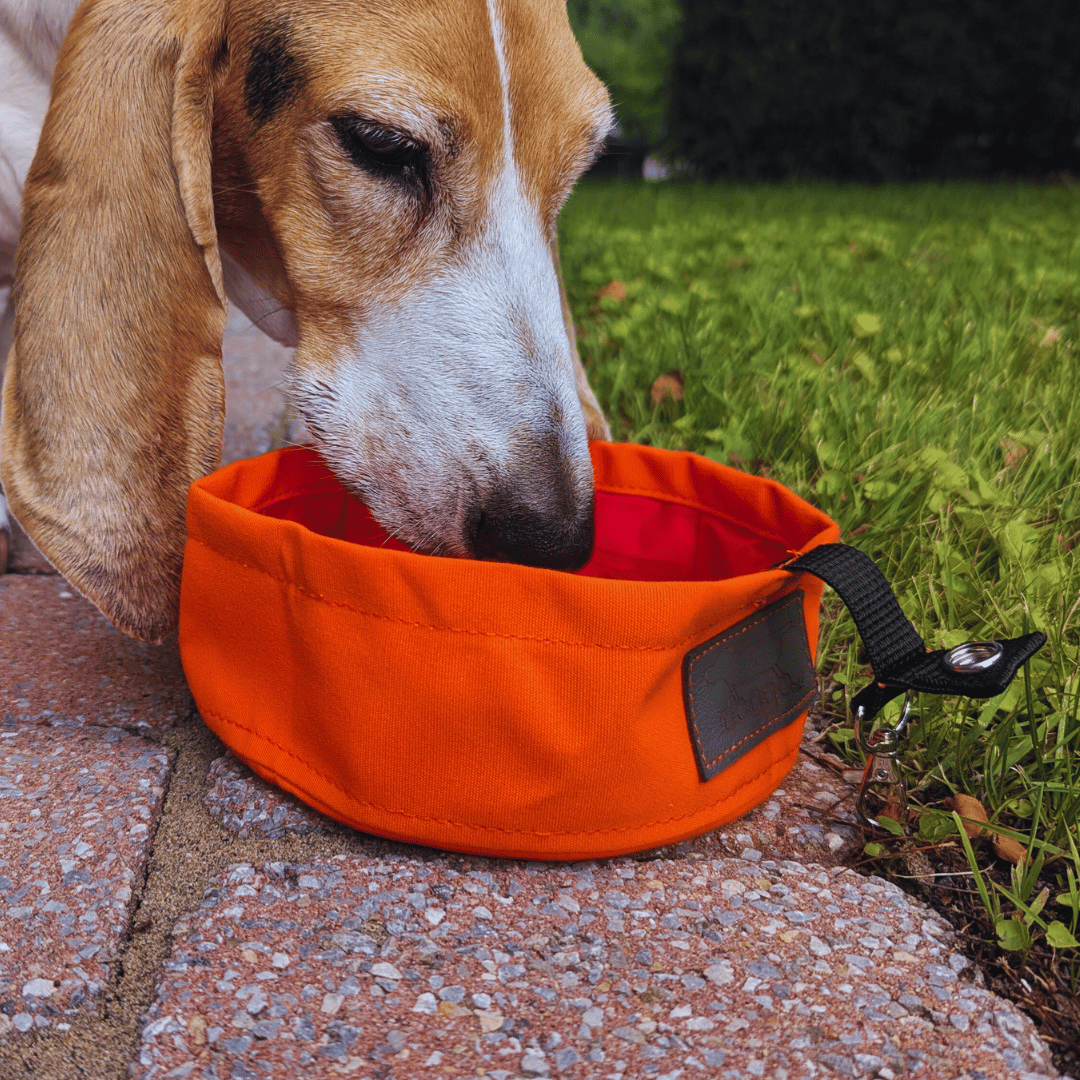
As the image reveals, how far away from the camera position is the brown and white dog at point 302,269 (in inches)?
65.4

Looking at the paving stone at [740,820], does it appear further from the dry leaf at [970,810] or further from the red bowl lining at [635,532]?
the red bowl lining at [635,532]

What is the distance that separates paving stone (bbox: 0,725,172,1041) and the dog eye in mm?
949

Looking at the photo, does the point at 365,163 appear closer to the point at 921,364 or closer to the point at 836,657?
the point at 836,657

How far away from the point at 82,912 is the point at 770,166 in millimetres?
13406

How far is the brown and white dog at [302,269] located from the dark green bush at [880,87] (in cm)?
1202

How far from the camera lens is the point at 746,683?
1356mm

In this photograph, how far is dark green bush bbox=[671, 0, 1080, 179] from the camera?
1213 cm

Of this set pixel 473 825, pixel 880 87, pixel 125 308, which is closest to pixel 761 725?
pixel 473 825

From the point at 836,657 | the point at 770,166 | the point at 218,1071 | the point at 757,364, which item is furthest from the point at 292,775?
the point at 770,166

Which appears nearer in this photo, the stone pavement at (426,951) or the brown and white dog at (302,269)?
the stone pavement at (426,951)

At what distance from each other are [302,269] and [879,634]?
108 centimetres

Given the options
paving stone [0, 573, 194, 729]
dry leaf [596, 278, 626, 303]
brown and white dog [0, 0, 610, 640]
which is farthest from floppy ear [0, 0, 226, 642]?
dry leaf [596, 278, 626, 303]

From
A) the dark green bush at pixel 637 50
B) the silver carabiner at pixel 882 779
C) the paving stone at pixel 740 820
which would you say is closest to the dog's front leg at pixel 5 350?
the paving stone at pixel 740 820

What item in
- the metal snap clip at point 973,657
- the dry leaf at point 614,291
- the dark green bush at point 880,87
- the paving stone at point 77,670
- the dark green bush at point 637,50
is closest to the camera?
the metal snap clip at point 973,657
